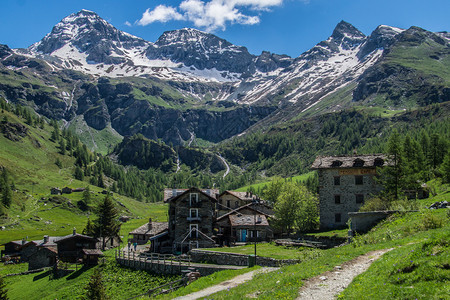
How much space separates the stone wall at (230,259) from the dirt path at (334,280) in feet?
36.6

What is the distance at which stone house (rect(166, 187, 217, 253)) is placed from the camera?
66.3 meters

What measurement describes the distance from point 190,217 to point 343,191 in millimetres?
26840

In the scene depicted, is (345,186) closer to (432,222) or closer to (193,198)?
(193,198)

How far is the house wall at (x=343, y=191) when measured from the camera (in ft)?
208

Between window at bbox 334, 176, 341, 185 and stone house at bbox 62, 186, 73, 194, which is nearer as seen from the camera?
window at bbox 334, 176, 341, 185

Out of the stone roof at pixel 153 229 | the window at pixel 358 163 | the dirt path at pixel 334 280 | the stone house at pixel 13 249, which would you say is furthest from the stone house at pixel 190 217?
the stone house at pixel 13 249

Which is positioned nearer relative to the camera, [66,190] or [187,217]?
[187,217]

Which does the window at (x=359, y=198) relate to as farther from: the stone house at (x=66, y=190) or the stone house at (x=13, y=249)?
the stone house at (x=66, y=190)

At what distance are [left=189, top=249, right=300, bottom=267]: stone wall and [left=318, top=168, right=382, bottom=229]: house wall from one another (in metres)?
26.0

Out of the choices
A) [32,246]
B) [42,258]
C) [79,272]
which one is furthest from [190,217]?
[32,246]

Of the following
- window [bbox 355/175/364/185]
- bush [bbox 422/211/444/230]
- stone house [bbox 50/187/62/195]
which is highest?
stone house [bbox 50/187/62/195]

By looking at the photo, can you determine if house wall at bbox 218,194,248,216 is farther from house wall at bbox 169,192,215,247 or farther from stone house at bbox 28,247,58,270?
stone house at bbox 28,247,58,270

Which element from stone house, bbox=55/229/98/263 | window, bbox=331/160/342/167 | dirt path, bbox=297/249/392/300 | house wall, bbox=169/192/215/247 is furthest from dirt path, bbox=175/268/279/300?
stone house, bbox=55/229/98/263

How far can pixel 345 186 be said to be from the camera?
210 ft
